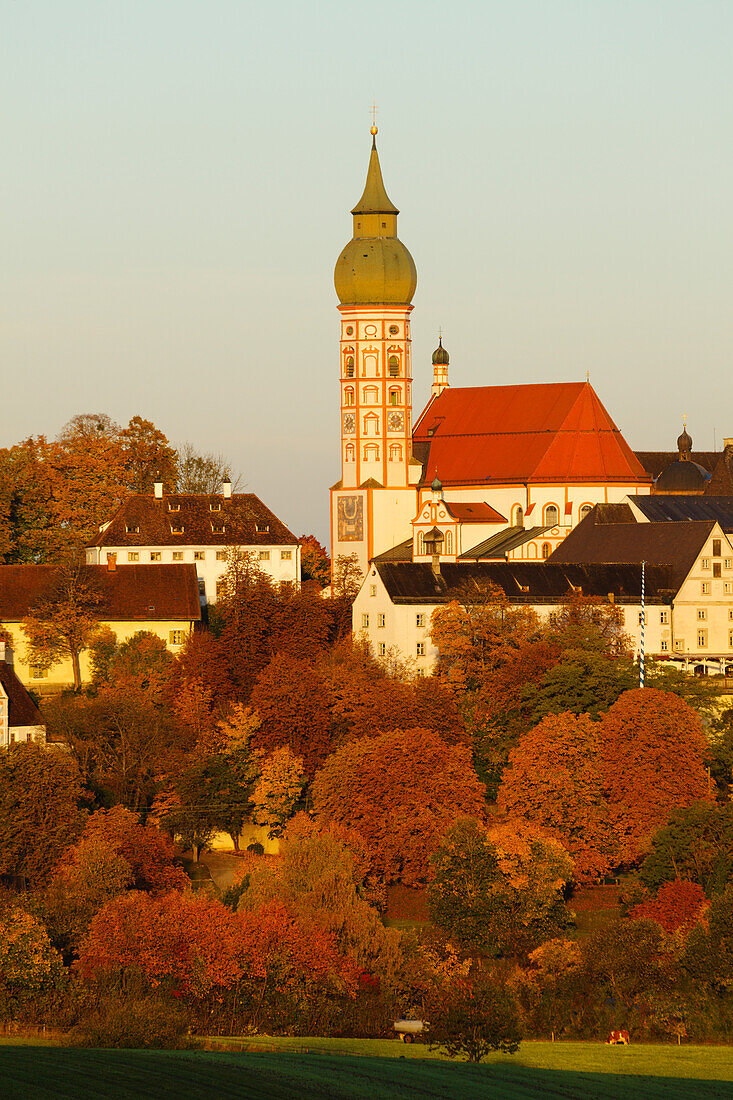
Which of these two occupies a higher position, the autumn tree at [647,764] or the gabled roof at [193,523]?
the gabled roof at [193,523]

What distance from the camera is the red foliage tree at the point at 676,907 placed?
61219 millimetres

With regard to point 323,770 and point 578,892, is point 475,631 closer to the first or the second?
point 323,770

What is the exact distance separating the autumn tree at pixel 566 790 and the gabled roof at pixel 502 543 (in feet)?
114

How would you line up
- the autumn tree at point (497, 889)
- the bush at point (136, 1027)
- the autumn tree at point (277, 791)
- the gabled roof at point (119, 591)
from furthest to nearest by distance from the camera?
the gabled roof at point (119, 591) < the autumn tree at point (277, 791) < the autumn tree at point (497, 889) < the bush at point (136, 1027)

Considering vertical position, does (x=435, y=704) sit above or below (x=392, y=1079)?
above

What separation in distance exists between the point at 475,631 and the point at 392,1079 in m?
44.7

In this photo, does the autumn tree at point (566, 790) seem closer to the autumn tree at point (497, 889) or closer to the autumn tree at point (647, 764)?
the autumn tree at point (647, 764)

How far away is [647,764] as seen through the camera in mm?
70688

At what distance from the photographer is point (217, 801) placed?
75.5 m

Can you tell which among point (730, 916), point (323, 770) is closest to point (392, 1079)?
point (730, 916)

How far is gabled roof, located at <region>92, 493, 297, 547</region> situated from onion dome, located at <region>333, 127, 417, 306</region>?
15.0 meters

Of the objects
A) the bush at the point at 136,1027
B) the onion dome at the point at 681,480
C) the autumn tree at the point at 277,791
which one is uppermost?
the onion dome at the point at 681,480

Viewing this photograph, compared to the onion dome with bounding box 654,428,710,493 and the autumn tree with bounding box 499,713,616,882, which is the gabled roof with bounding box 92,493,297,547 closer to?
the onion dome with bounding box 654,428,710,493

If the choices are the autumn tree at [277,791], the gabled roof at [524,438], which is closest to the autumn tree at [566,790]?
the autumn tree at [277,791]
